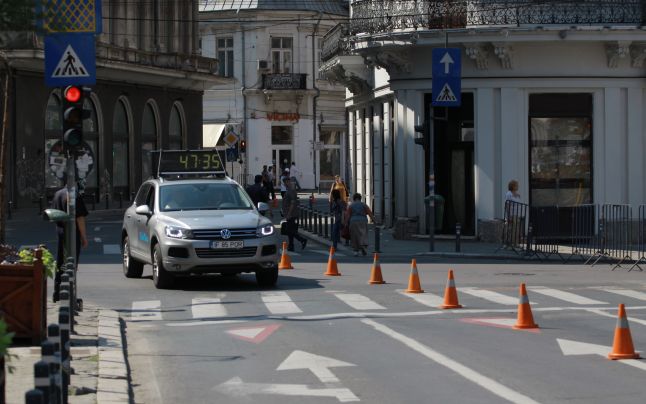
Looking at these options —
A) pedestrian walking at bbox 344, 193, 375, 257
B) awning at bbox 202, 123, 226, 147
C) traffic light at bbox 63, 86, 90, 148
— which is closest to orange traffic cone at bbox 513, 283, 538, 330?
traffic light at bbox 63, 86, 90, 148

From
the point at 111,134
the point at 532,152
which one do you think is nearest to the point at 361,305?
the point at 532,152

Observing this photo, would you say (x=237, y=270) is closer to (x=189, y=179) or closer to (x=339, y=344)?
Answer: (x=189, y=179)

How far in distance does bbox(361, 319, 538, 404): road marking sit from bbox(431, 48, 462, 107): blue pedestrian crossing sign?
14.0 meters

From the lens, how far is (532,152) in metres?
32.6

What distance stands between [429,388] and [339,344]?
299cm

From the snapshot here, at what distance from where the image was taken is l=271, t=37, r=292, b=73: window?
244ft

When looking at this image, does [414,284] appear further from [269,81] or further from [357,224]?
[269,81]

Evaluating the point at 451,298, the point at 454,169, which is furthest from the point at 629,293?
the point at 454,169

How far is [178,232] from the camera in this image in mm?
20453

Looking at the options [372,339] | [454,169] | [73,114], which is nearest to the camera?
[372,339]

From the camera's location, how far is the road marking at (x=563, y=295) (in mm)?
18859

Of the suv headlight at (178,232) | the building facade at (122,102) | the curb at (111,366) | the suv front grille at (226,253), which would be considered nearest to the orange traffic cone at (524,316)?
the curb at (111,366)

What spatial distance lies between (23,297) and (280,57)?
62.5m

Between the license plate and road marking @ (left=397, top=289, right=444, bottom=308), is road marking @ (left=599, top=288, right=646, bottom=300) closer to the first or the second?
road marking @ (left=397, top=289, right=444, bottom=308)
